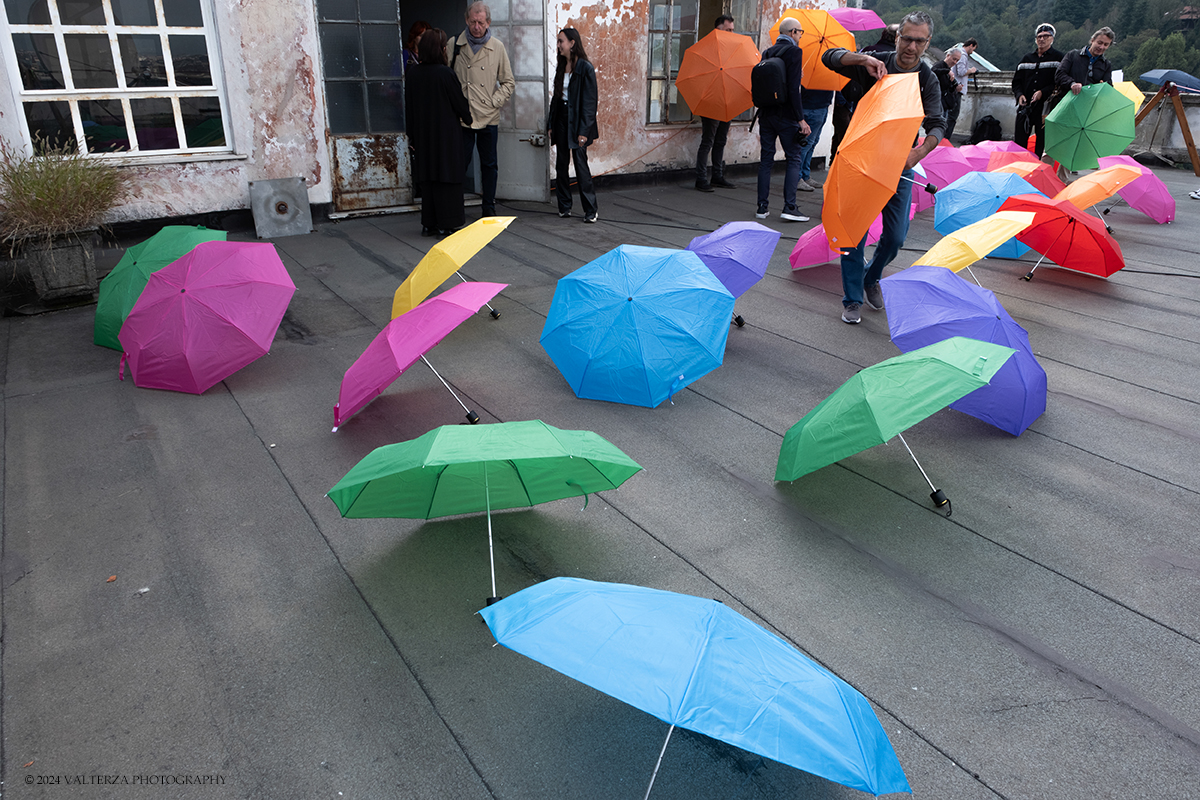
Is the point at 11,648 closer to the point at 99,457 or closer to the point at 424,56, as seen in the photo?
the point at 99,457

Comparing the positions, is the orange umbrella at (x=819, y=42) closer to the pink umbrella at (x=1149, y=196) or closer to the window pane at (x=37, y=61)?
the pink umbrella at (x=1149, y=196)

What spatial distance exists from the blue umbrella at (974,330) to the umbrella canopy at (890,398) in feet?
2.76

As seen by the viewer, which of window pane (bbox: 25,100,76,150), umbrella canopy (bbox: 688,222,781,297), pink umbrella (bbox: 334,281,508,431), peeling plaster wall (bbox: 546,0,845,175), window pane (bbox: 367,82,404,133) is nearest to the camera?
pink umbrella (bbox: 334,281,508,431)

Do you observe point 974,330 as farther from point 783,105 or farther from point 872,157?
point 783,105

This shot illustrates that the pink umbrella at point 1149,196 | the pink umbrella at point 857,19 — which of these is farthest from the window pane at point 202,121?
the pink umbrella at point 1149,196

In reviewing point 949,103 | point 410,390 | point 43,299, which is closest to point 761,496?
point 410,390

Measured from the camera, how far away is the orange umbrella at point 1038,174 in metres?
7.81

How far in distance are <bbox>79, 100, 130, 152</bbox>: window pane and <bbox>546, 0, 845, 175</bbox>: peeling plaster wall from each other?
452cm

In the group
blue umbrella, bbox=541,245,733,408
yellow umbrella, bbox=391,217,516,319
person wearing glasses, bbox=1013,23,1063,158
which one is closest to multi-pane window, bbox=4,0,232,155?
yellow umbrella, bbox=391,217,516,319

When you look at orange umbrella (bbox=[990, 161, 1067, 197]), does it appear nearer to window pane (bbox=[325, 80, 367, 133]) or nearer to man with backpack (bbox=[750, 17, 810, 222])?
man with backpack (bbox=[750, 17, 810, 222])

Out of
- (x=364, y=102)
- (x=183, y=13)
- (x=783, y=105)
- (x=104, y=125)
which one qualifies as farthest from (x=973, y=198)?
(x=104, y=125)

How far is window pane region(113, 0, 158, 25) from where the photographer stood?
7.09 meters

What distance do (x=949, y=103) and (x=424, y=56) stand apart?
7.12 m

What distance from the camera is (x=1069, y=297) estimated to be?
21.0 feet
